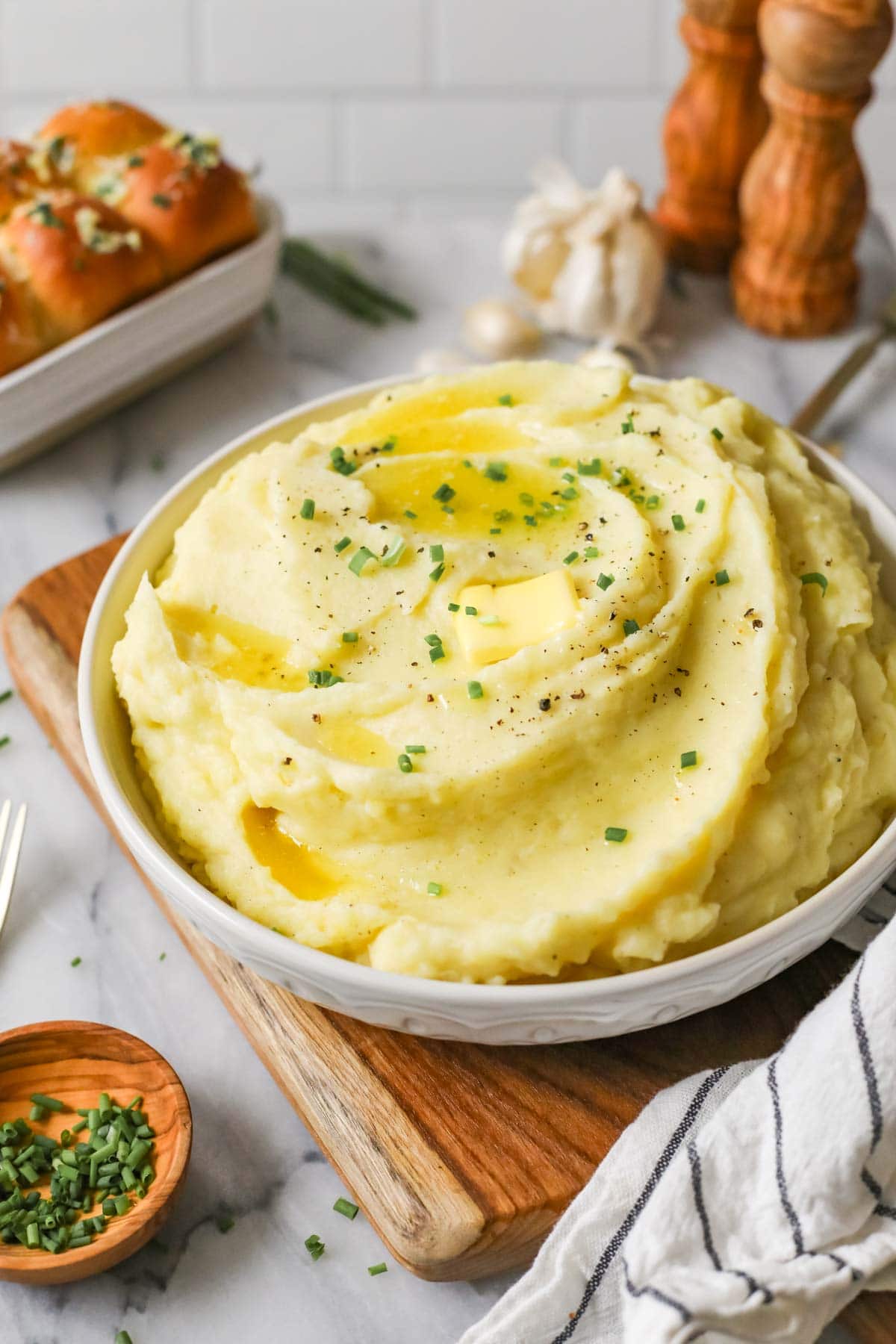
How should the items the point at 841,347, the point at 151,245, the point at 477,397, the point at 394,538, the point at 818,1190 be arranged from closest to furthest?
the point at 818,1190 → the point at 394,538 → the point at 477,397 → the point at 151,245 → the point at 841,347

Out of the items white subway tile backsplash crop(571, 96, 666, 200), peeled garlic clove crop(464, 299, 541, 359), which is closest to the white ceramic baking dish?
peeled garlic clove crop(464, 299, 541, 359)

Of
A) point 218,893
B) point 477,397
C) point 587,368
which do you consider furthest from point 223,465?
point 218,893

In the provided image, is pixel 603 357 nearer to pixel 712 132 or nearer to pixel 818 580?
pixel 712 132

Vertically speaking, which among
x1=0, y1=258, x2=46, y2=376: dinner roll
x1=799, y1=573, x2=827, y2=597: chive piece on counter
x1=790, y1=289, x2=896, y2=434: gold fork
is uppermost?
x1=799, y1=573, x2=827, y2=597: chive piece on counter

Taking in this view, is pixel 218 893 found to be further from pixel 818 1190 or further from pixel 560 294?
pixel 560 294

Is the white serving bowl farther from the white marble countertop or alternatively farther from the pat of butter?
the pat of butter

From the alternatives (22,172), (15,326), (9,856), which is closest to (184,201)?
(22,172)
